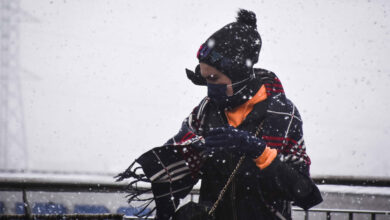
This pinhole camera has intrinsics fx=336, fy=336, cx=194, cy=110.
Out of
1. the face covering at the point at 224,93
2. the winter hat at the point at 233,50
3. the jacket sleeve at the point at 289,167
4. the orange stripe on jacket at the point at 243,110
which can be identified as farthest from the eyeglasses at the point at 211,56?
the jacket sleeve at the point at 289,167

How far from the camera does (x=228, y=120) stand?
167 centimetres

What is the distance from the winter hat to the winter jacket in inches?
5.5

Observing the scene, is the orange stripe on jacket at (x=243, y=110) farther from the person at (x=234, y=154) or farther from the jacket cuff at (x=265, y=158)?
the jacket cuff at (x=265, y=158)

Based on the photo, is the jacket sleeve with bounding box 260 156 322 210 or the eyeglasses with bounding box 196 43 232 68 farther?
the eyeglasses with bounding box 196 43 232 68

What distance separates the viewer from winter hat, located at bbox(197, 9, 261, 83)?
1.59 meters

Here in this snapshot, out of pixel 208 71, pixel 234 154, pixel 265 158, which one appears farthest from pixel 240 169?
pixel 208 71

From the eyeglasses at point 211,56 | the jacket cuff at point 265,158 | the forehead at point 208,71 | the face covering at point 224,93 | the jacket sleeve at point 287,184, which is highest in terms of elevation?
the eyeglasses at point 211,56

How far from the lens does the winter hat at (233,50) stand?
1.59 metres

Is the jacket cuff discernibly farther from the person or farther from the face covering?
the face covering

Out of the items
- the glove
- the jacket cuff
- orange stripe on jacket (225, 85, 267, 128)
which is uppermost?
orange stripe on jacket (225, 85, 267, 128)

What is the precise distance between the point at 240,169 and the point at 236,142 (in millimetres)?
251

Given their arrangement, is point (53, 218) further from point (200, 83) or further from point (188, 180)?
point (200, 83)

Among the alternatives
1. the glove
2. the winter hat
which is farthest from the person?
the glove

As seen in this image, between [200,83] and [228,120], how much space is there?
244 millimetres
